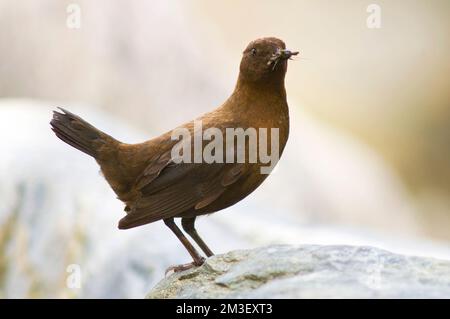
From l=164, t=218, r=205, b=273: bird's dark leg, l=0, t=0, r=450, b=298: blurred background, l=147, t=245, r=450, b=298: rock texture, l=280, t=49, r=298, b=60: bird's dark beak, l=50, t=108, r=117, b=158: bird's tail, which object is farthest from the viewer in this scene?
l=0, t=0, r=450, b=298: blurred background

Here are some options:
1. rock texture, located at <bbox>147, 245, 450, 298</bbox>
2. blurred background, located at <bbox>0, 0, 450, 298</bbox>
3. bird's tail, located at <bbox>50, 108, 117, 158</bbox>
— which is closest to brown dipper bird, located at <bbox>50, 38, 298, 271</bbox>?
bird's tail, located at <bbox>50, 108, 117, 158</bbox>

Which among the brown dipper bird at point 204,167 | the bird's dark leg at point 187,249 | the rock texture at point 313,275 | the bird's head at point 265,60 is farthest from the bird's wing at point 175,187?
the bird's head at point 265,60

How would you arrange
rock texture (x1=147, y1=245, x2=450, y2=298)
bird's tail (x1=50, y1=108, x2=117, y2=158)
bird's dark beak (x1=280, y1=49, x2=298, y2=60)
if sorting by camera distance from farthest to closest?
1. bird's tail (x1=50, y1=108, x2=117, y2=158)
2. bird's dark beak (x1=280, y1=49, x2=298, y2=60)
3. rock texture (x1=147, y1=245, x2=450, y2=298)

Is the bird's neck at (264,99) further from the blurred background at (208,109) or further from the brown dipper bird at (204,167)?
the blurred background at (208,109)

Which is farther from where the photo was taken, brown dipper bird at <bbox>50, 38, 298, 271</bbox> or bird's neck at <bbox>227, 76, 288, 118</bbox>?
bird's neck at <bbox>227, 76, 288, 118</bbox>

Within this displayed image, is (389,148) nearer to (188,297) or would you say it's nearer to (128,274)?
(128,274)

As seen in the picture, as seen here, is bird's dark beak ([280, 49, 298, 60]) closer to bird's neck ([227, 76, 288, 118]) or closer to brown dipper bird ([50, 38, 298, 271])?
brown dipper bird ([50, 38, 298, 271])

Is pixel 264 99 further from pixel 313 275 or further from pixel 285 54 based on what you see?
pixel 313 275

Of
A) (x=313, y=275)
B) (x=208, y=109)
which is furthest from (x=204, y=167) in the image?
(x=208, y=109)
